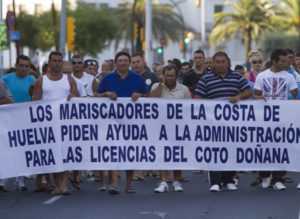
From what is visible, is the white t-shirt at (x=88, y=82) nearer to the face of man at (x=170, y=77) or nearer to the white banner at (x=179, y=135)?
the face of man at (x=170, y=77)

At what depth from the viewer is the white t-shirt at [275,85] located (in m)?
11.0

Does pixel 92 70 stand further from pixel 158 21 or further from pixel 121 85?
pixel 158 21

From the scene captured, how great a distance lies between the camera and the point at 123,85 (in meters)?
10.8

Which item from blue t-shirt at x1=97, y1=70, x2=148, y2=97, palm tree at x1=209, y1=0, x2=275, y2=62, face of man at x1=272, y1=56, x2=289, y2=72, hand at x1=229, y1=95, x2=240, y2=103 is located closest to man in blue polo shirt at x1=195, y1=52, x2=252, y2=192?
hand at x1=229, y1=95, x2=240, y2=103

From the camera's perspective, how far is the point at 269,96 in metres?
11.0

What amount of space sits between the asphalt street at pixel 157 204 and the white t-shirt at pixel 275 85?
4.28 feet

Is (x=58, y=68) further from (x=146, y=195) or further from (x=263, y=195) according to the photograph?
(x=263, y=195)

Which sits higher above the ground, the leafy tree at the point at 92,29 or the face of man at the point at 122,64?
the leafy tree at the point at 92,29

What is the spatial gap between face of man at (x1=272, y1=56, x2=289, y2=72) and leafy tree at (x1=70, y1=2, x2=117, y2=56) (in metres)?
50.5

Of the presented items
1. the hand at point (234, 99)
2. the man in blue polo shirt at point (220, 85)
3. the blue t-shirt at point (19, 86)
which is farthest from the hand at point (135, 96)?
the blue t-shirt at point (19, 86)

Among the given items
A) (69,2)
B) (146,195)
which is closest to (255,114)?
(146,195)

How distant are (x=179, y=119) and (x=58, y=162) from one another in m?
1.69

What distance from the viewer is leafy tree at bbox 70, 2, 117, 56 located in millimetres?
61906

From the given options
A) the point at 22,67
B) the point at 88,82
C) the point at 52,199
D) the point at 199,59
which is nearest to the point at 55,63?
the point at 22,67
